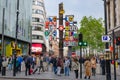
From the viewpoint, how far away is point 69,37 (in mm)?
38781

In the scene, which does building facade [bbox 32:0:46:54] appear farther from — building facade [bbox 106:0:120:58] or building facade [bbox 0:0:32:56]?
building facade [bbox 106:0:120:58]

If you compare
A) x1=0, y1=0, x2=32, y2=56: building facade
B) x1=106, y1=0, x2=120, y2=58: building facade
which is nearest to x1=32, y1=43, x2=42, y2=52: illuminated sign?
x1=0, y1=0, x2=32, y2=56: building facade

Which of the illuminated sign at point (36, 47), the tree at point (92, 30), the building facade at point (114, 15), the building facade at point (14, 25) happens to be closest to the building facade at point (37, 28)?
the illuminated sign at point (36, 47)

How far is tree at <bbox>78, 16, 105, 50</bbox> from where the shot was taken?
83250mm

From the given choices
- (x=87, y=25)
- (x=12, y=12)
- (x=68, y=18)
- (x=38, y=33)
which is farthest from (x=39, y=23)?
(x=68, y=18)

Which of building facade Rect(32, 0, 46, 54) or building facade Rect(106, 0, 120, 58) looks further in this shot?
building facade Rect(32, 0, 46, 54)

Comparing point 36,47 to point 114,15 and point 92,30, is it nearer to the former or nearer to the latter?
point 92,30

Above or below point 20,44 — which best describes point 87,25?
above

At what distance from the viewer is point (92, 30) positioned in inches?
3327

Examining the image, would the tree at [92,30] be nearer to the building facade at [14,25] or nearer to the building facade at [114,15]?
the building facade at [114,15]

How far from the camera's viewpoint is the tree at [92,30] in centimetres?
8325

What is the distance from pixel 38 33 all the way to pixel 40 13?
6600 mm

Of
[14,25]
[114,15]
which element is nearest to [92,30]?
[114,15]

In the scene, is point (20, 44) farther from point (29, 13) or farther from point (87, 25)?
point (87, 25)
